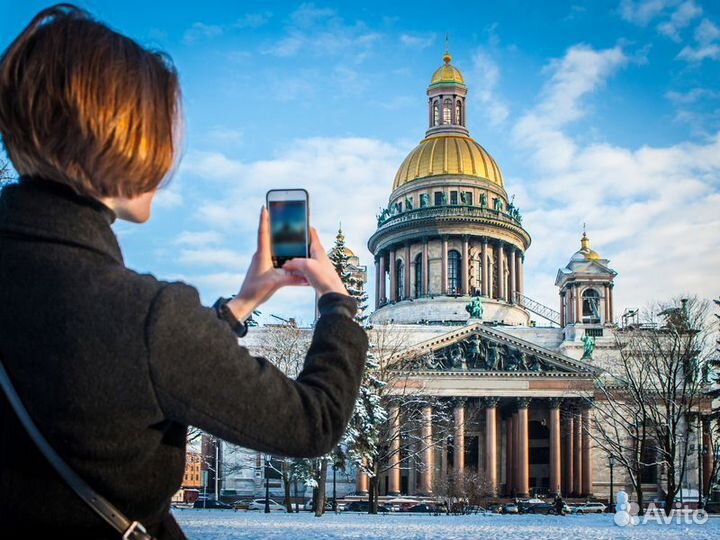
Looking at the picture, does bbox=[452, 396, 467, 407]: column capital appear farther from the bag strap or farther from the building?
the bag strap

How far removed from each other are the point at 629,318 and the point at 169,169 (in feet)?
257

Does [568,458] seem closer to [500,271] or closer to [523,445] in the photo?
[523,445]

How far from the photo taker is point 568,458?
71.8 m

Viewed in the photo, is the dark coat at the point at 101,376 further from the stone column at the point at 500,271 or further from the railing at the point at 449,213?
the stone column at the point at 500,271

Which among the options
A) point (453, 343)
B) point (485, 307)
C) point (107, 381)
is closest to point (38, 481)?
point (107, 381)

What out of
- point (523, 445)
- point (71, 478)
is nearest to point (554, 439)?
point (523, 445)

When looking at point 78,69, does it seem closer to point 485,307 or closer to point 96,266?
point 96,266

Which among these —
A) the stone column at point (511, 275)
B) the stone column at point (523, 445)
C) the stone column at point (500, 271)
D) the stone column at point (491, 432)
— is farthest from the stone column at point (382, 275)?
the stone column at point (523, 445)

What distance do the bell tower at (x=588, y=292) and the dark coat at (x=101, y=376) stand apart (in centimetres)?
7632

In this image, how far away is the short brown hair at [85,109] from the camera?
2156mm

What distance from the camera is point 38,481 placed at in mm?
2104

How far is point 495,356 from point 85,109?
68674mm

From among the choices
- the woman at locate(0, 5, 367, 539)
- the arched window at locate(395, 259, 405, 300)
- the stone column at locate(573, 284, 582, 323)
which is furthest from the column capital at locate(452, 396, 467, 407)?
the woman at locate(0, 5, 367, 539)

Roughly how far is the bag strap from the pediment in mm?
67064
